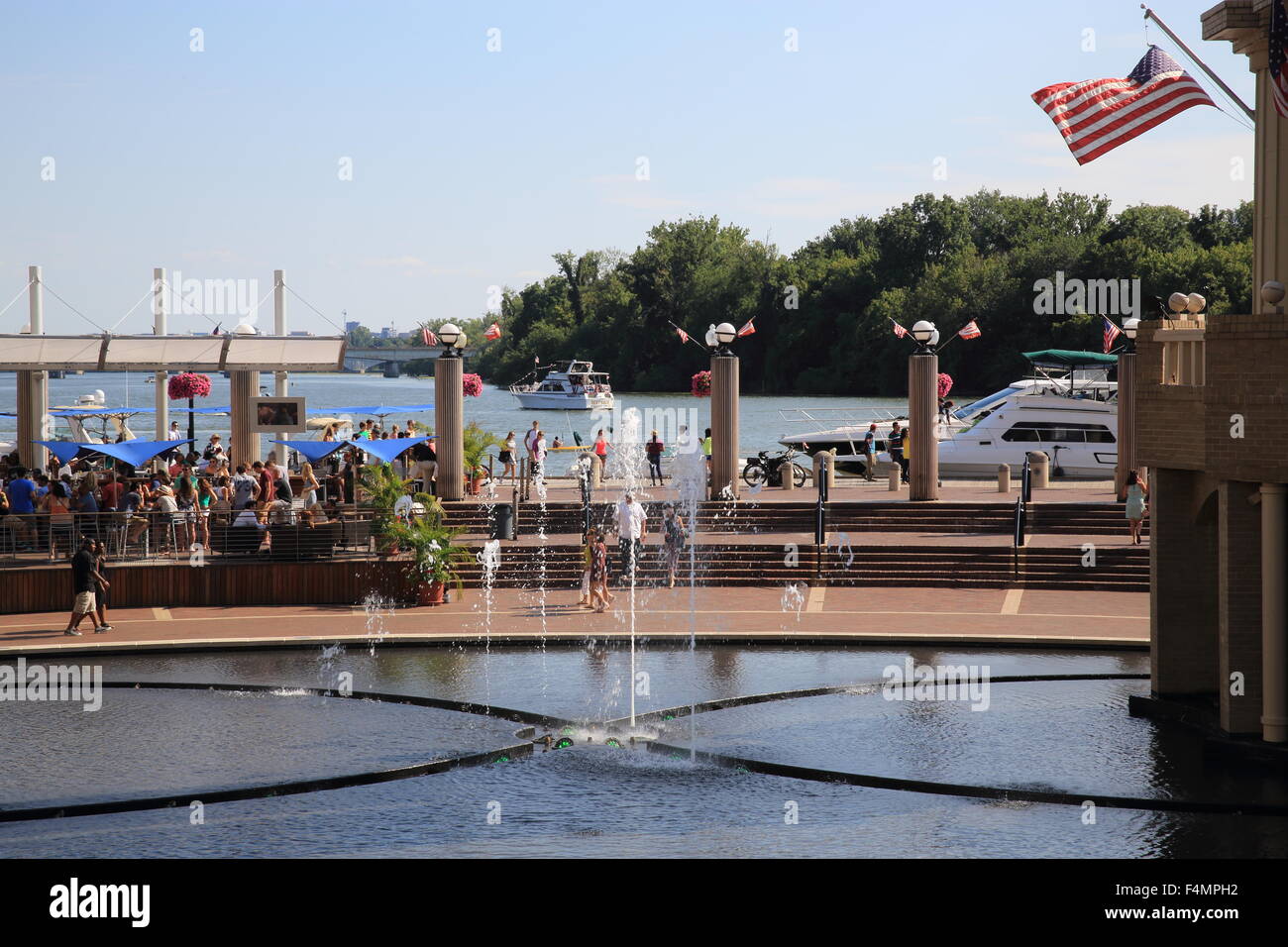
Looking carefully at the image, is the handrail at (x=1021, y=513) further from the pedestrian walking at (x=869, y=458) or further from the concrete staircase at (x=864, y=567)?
the pedestrian walking at (x=869, y=458)

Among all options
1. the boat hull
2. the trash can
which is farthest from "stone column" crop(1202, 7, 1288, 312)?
the boat hull

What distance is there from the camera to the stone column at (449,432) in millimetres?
32781

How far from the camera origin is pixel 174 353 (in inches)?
1435

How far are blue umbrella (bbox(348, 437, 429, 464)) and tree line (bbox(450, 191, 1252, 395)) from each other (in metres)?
65.7

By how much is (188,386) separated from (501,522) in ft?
57.1

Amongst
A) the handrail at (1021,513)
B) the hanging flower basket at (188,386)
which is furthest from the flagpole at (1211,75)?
the hanging flower basket at (188,386)

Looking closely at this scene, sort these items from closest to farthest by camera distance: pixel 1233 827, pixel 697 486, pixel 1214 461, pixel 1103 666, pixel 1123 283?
pixel 1233 827 → pixel 1214 461 → pixel 1103 666 → pixel 697 486 → pixel 1123 283

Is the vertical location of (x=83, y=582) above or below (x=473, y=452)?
below

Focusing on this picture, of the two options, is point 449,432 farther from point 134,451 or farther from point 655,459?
point 655,459

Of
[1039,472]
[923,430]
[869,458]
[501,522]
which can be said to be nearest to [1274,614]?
[501,522]
